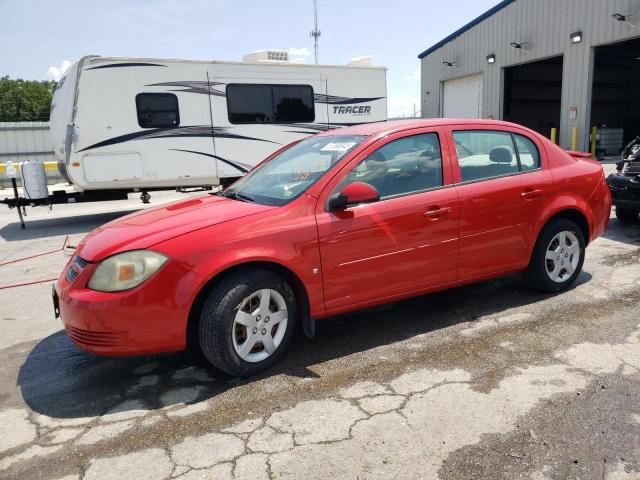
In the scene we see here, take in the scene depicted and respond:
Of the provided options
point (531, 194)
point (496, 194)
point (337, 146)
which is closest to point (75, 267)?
point (337, 146)

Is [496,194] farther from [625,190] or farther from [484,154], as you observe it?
[625,190]

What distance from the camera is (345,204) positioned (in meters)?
3.44

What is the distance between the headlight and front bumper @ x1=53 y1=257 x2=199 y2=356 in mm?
36

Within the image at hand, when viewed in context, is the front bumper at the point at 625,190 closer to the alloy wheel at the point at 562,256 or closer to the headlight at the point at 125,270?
the alloy wheel at the point at 562,256

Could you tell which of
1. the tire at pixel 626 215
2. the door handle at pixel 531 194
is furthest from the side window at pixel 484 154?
the tire at pixel 626 215

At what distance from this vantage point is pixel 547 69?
24.9 meters

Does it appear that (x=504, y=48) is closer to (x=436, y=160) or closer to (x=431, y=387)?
(x=436, y=160)

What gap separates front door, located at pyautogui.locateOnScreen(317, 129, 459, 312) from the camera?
3.49m

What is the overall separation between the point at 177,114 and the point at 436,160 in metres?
7.06

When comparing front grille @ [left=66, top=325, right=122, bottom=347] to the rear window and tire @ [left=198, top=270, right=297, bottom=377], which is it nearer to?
tire @ [left=198, top=270, right=297, bottom=377]

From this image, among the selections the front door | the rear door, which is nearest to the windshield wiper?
the front door

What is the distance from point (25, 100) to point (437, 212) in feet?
289

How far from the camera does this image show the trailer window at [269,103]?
1026 centimetres

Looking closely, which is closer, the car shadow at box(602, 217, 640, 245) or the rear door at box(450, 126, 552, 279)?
the rear door at box(450, 126, 552, 279)
